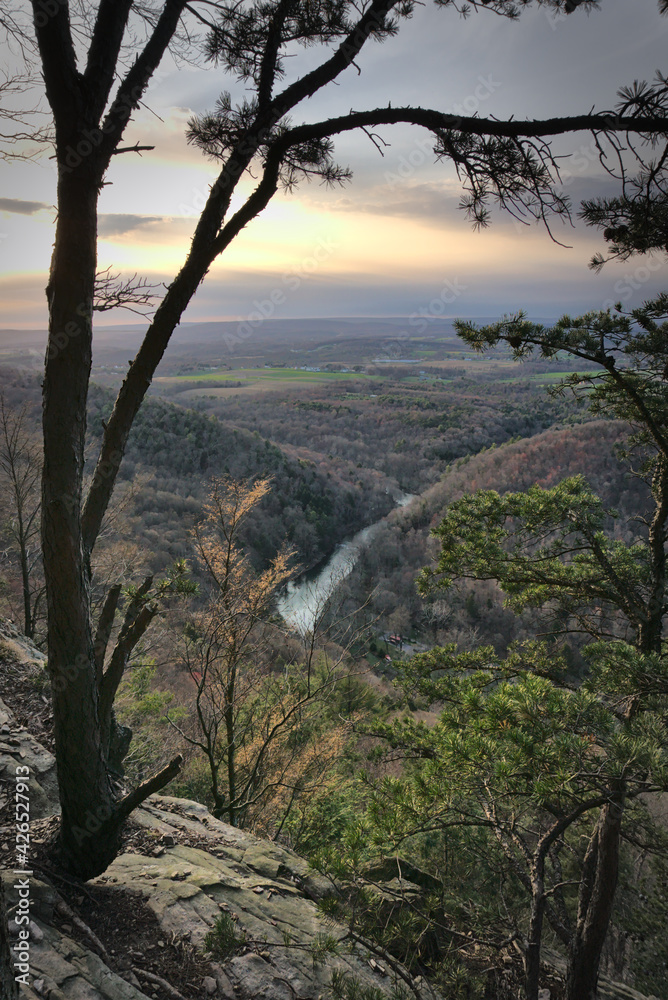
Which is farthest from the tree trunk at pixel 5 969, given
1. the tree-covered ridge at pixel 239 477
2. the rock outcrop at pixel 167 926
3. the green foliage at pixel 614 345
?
the tree-covered ridge at pixel 239 477

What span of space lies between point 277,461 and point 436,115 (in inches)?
1680

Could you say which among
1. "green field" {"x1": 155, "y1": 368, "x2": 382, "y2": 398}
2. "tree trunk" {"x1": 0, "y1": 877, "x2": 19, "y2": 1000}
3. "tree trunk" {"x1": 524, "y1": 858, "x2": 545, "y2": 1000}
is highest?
"green field" {"x1": 155, "y1": 368, "x2": 382, "y2": 398}

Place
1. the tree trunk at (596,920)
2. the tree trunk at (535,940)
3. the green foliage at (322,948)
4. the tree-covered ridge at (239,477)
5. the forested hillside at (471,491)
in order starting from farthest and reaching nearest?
the tree-covered ridge at (239,477)
the forested hillside at (471,491)
the tree trunk at (596,920)
the tree trunk at (535,940)
the green foliage at (322,948)

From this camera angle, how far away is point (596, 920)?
3895mm

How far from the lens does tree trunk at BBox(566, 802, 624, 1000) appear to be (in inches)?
146

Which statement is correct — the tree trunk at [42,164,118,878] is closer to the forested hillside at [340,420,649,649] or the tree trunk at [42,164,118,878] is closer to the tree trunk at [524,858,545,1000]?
the tree trunk at [524,858,545,1000]

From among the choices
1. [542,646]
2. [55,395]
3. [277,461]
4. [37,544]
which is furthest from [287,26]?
[277,461]

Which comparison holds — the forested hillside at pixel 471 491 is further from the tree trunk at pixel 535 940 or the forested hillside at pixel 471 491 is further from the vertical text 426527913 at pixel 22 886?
the vertical text 426527913 at pixel 22 886

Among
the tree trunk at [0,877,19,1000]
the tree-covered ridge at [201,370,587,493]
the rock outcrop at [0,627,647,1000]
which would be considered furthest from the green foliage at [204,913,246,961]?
the tree-covered ridge at [201,370,587,493]

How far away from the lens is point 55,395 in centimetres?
207

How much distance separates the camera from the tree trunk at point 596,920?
371 centimetres

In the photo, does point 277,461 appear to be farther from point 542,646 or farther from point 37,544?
point 542,646

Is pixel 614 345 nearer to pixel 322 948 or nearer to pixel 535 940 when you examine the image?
pixel 535 940

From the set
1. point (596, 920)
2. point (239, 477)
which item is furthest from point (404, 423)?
point (596, 920)
